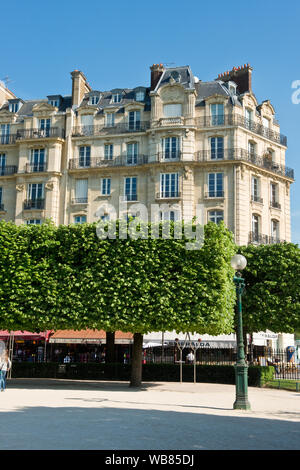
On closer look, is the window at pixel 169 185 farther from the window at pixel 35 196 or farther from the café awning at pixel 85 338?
the café awning at pixel 85 338

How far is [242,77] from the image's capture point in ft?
126

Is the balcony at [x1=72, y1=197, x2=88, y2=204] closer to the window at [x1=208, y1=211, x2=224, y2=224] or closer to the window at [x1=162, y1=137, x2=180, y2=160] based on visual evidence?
the window at [x1=162, y1=137, x2=180, y2=160]

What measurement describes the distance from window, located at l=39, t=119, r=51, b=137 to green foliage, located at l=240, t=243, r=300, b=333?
64.2 ft

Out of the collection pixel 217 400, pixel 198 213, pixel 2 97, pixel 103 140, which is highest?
pixel 2 97

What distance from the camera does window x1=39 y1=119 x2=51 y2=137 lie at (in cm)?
3712

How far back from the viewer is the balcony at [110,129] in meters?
35.9

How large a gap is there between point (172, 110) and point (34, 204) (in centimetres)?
1157

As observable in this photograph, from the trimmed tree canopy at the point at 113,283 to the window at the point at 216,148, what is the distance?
14.7 m

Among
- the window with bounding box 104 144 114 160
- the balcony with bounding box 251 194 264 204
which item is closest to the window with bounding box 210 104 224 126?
the balcony with bounding box 251 194 264 204

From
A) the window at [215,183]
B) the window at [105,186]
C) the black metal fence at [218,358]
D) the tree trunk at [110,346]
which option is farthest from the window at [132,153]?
the tree trunk at [110,346]
